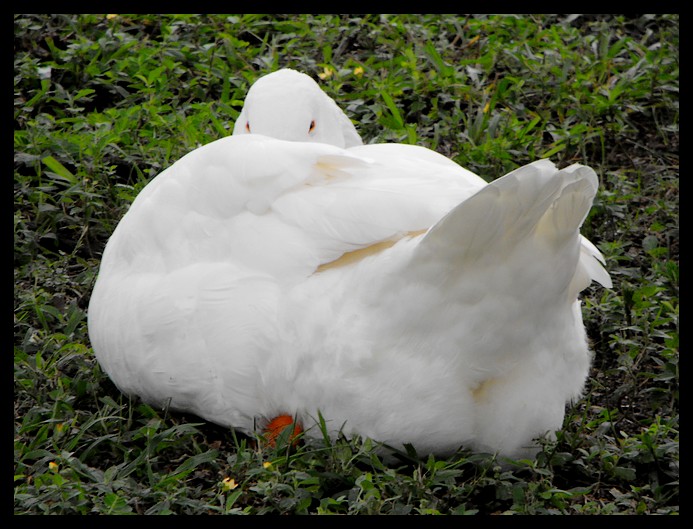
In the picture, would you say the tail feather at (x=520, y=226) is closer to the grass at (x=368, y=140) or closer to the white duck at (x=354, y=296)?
the white duck at (x=354, y=296)

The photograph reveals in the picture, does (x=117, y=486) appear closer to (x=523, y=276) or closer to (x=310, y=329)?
(x=310, y=329)

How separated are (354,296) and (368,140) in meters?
2.31

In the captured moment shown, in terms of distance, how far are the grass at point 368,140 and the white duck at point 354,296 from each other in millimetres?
139

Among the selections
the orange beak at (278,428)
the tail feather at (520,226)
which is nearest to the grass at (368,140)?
the orange beak at (278,428)

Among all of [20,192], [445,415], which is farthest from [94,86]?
[445,415]

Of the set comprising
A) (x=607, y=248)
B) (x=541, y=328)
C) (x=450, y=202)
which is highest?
(x=450, y=202)

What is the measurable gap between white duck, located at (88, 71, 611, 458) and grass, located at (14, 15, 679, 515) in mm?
139

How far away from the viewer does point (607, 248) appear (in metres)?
4.92

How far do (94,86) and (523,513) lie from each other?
3654 millimetres

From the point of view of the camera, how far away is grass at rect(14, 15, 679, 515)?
349 centimetres

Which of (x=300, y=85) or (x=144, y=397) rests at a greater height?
(x=300, y=85)

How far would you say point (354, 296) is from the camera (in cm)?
349

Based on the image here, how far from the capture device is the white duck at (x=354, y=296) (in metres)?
3.31

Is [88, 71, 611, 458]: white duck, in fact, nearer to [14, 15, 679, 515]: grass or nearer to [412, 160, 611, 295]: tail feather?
[412, 160, 611, 295]: tail feather
